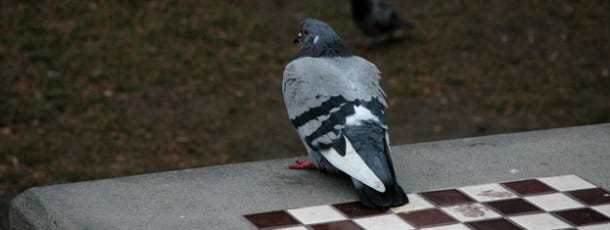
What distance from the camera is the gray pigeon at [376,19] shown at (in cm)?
851

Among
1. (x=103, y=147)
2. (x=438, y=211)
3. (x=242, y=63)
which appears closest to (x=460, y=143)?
(x=438, y=211)

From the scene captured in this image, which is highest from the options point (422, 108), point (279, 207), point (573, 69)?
point (573, 69)

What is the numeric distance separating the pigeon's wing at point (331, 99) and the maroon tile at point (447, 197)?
28 cm

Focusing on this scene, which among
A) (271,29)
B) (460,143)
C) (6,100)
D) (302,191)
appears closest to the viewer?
(302,191)

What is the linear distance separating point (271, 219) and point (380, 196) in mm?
369

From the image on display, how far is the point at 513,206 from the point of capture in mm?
3566

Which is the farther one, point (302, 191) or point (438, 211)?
point (302, 191)

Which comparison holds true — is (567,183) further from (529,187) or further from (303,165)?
(303,165)

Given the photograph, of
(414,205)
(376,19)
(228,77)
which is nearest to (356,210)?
(414,205)

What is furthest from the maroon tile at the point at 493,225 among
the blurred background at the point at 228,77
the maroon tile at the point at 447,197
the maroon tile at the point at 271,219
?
the blurred background at the point at 228,77

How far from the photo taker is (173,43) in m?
8.36

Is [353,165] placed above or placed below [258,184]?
above

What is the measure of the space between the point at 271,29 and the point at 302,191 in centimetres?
518

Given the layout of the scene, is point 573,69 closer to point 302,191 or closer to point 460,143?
point 460,143
